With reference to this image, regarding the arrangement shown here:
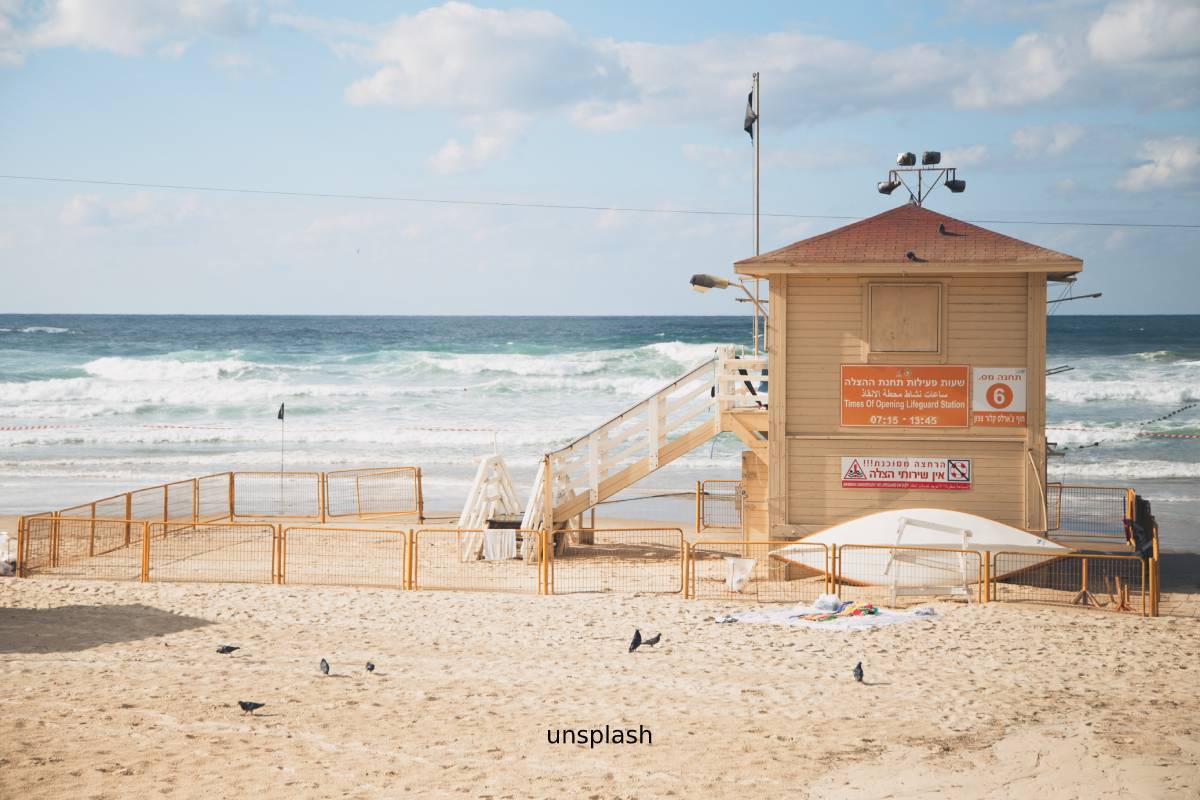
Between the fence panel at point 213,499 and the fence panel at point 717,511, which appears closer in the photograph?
the fence panel at point 717,511

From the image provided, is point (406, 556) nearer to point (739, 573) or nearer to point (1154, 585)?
point (739, 573)

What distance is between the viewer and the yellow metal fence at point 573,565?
1507 centimetres

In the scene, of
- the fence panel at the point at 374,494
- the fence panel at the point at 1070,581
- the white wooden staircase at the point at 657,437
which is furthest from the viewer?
the fence panel at the point at 374,494

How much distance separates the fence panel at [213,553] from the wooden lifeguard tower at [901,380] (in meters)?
7.90

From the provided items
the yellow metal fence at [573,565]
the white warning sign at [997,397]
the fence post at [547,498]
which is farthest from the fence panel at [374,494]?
the white warning sign at [997,397]

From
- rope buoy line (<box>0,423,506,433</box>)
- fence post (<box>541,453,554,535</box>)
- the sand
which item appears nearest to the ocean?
rope buoy line (<box>0,423,506,433</box>)

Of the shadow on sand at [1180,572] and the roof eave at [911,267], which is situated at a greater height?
the roof eave at [911,267]

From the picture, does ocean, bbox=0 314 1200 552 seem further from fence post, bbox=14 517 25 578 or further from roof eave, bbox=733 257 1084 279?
fence post, bbox=14 517 25 578

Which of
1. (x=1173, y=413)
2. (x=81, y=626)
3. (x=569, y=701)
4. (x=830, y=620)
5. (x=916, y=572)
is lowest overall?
(x=569, y=701)

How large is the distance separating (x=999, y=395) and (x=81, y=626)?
12833 mm

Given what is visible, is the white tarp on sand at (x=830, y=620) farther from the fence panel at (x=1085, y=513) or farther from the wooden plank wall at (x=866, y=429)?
the fence panel at (x=1085, y=513)

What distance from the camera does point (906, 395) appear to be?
16.2 m

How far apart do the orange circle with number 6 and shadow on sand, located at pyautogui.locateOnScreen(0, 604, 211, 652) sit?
11.3 meters

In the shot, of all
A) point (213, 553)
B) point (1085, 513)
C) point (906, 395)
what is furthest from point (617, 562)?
point (1085, 513)
